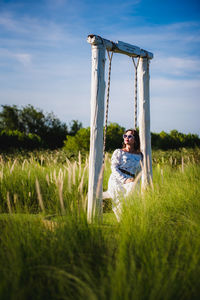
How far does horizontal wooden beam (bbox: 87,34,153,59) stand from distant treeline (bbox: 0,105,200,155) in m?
5.61

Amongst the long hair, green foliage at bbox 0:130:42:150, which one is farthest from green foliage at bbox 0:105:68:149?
the long hair

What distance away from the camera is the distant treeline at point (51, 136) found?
11.7m

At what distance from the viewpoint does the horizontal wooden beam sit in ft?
10.0

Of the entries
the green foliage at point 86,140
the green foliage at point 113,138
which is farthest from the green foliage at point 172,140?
the green foliage at point 113,138

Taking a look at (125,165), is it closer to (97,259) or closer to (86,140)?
(97,259)

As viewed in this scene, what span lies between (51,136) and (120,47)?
19.3m

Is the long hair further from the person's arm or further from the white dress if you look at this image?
the person's arm

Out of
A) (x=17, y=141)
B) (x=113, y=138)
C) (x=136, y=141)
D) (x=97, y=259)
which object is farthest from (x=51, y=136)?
(x=97, y=259)

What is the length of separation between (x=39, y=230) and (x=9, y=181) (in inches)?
114

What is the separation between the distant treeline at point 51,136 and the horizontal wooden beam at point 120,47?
561 cm

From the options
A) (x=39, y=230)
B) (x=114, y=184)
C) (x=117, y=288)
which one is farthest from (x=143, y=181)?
(x=117, y=288)

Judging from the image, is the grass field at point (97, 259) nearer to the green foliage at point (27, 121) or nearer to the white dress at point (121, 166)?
the white dress at point (121, 166)

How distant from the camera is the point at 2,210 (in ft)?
13.4

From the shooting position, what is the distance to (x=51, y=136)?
22125 millimetres
